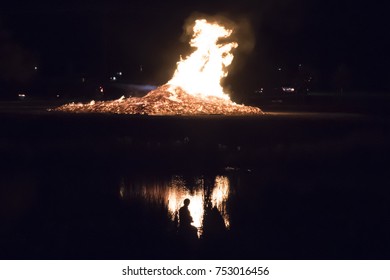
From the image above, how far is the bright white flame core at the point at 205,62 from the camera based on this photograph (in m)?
34.8

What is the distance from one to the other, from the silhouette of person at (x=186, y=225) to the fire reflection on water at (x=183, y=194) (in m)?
0.13

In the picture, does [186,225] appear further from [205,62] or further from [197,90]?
[197,90]

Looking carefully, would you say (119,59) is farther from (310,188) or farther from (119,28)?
(310,188)

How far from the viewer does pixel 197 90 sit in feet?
120

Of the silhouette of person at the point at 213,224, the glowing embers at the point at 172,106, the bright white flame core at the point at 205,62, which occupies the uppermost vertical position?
the bright white flame core at the point at 205,62

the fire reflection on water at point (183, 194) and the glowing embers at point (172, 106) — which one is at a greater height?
the glowing embers at point (172, 106)

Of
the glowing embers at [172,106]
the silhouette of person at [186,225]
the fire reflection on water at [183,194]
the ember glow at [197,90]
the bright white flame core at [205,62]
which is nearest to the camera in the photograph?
the silhouette of person at [186,225]

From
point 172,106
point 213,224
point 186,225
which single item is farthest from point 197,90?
point 186,225

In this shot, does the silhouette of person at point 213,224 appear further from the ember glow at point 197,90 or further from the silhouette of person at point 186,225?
the ember glow at point 197,90

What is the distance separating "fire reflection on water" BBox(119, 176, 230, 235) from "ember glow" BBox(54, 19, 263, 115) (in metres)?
20.7

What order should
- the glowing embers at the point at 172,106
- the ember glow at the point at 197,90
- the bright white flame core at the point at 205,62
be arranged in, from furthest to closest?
the bright white flame core at the point at 205,62, the ember glow at the point at 197,90, the glowing embers at the point at 172,106

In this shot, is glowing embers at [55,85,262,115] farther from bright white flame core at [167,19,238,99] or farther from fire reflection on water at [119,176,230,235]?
fire reflection on water at [119,176,230,235]

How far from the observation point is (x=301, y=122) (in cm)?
2789

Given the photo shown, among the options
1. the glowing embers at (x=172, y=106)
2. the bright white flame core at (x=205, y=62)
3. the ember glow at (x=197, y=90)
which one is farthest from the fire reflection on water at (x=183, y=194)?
the bright white flame core at (x=205, y=62)
